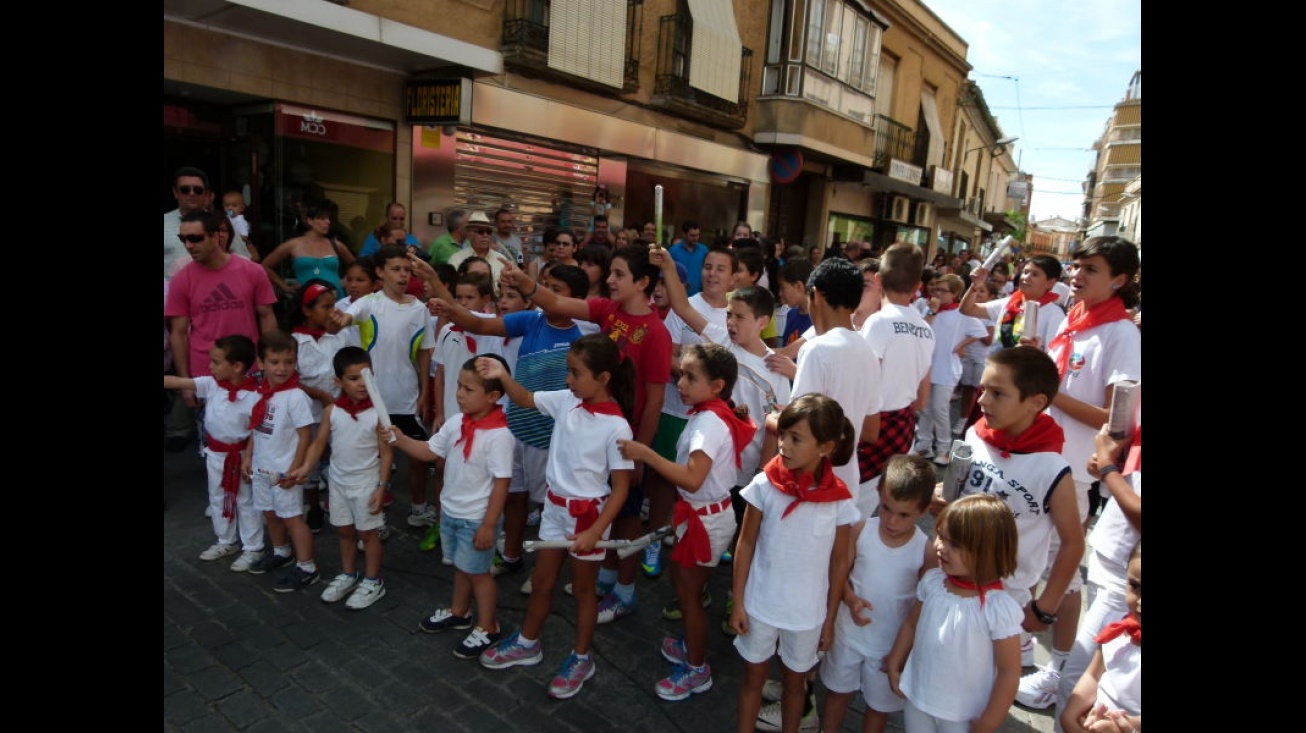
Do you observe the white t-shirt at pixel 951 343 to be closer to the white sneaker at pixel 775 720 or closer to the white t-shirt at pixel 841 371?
the white t-shirt at pixel 841 371

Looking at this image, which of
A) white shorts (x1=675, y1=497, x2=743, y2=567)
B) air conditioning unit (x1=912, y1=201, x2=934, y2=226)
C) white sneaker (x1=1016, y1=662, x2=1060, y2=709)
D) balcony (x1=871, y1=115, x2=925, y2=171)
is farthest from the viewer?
air conditioning unit (x1=912, y1=201, x2=934, y2=226)

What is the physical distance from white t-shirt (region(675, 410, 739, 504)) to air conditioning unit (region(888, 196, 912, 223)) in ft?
71.4

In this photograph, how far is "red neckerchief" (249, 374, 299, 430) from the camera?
396 cm

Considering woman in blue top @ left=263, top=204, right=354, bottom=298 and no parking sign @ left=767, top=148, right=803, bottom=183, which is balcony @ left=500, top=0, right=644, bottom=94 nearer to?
woman in blue top @ left=263, top=204, right=354, bottom=298

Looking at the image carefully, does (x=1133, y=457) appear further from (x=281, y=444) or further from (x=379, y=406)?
(x=281, y=444)

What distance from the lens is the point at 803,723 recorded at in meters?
2.96

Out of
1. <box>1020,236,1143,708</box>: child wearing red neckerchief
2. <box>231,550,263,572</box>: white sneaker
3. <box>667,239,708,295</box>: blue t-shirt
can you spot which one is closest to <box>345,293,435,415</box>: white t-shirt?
<box>231,550,263,572</box>: white sneaker

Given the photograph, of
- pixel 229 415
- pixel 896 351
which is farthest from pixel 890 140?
pixel 229 415

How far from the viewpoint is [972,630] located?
2.30 metres

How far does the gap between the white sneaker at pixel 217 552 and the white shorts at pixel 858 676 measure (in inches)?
135

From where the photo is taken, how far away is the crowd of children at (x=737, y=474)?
2.43 m
